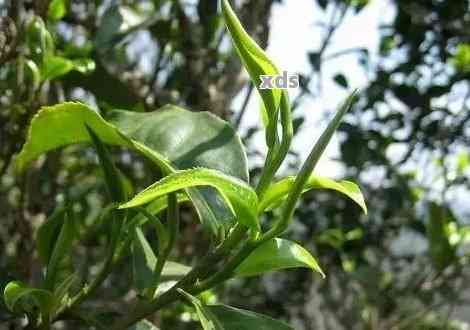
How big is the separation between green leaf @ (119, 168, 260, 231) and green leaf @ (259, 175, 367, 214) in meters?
0.03

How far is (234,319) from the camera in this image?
674mm

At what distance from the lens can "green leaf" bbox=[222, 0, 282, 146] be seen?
0.58 m

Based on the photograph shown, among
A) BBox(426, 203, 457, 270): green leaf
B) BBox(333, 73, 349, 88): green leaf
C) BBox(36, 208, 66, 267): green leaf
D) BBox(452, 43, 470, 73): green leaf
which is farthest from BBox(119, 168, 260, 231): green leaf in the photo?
BBox(452, 43, 470, 73): green leaf

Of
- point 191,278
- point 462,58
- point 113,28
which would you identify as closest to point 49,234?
point 191,278

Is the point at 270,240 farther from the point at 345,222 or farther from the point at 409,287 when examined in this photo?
the point at 409,287

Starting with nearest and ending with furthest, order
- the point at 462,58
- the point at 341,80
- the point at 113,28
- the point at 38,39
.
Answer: the point at 38,39 < the point at 113,28 < the point at 341,80 < the point at 462,58

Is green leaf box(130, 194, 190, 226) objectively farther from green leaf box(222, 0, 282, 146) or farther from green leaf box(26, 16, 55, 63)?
green leaf box(26, 16, 55, 63)

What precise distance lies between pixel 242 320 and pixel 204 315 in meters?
0.05

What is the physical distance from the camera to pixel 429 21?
2.02 m

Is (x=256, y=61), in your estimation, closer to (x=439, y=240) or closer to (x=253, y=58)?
(x=253, y=58)

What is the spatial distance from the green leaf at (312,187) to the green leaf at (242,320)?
4.1 inches

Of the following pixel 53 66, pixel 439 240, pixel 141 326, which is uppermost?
pixel 53 66

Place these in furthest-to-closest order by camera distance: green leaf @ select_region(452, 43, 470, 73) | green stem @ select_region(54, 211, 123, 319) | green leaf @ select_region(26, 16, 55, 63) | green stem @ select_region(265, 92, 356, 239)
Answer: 1. green leaf @ select_region(452, 43, 470, 73)
2. green leaf @ select_region(26, 16, 55, 63)
3. green stem @ select_region(54, 211, 123, 319)
4. green stem @ select_region(265, 92, 356, 239)

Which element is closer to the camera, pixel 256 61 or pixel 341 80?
pixel 256 61
